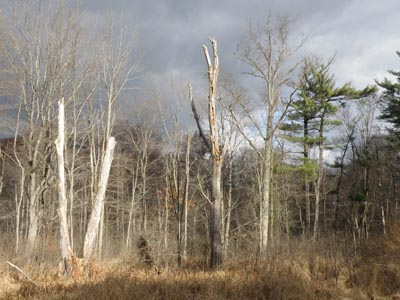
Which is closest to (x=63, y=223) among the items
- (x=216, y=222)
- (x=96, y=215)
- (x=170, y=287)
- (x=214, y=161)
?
(x=96, y=215)

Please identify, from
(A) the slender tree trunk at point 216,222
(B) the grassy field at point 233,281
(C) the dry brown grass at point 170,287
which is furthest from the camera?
(A) the slender tree trunk at point 216,222

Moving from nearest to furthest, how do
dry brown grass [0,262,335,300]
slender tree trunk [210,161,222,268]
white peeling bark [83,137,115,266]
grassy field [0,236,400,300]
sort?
dry brown grass [0,262,335,300] → grassy field [0,236,400,300] → white peeling bark [83,137,115,266] → slender tree trunk [210,161,222,268]

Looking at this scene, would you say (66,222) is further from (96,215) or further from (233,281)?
(233,281)

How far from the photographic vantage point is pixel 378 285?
8.02 meters

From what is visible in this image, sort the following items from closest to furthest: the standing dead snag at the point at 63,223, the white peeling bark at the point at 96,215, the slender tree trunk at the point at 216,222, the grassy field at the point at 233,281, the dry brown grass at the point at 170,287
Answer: the dry brown grass at the point at 170,287
the grassy field at the point at 233,281
the standing dead snag at the point at 63,223
the white peeling bark at the point at 96,215
the slender tree trunk at the point at 216,222

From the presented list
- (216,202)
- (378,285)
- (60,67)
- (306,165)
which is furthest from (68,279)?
(306,165)

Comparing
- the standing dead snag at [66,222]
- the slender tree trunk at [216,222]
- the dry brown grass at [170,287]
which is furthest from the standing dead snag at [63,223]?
the slender tree trunk at [216,222]

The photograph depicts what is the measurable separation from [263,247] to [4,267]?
24.9ft

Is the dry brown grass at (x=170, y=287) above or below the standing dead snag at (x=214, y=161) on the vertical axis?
below

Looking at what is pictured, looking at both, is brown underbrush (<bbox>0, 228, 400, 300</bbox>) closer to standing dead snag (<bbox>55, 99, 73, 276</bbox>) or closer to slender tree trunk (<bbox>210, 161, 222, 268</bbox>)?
standing dead snag (<bbox>55, 99, 73, 276</bbox>)

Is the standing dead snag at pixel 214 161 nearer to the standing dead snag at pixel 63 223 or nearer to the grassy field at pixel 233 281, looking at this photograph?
the grassy field at pixel 233 281

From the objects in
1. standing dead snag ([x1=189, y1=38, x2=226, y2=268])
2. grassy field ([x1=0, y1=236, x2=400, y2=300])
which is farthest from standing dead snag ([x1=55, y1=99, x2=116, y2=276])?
standing dead snag ([x1=189, y1=38, x2=226, y2=268])

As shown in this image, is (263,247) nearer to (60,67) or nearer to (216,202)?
(216,202)

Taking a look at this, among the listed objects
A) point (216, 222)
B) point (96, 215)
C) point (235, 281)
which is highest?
point (96, 215)
